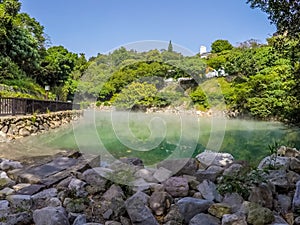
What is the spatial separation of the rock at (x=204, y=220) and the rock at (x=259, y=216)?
215 mm

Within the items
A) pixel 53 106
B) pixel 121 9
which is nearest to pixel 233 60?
pixel 53 106

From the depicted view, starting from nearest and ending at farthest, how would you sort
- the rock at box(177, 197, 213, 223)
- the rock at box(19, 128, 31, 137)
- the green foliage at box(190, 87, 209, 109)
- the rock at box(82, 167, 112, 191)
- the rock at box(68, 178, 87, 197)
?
1. the rock at box(177, 197, 213, 223)
2. the rock at box(68, 178, 87, 197)
3. the rock at box(82, 167, 112, 191)
4. the rock at box(19, 128, 31, 137)
5. the green foliage at box(190, 87, 209, 109)

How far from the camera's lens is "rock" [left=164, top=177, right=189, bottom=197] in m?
2.22

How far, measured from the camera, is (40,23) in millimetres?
16609

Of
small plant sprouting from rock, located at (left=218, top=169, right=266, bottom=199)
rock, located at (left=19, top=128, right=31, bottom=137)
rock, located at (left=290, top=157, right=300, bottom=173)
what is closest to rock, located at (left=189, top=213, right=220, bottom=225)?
small plant sprouting from rock, located at (left=218, top=169, right=266, bottom=199)

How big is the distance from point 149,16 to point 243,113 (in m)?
11.0

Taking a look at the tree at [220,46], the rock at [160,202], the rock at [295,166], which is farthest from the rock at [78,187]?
the tree at [220,46]

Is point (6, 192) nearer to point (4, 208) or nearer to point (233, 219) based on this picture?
point (4, 208)

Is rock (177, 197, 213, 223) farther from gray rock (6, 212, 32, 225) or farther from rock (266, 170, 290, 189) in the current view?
gray rock (6, 212, 32, 225)

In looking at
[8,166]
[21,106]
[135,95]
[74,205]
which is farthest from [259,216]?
[21,106]

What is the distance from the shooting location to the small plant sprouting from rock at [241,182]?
2.10 m

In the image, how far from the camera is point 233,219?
1.73 m

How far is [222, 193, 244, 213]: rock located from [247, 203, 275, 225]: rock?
14 centimetres

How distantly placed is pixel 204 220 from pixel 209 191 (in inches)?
15.1
